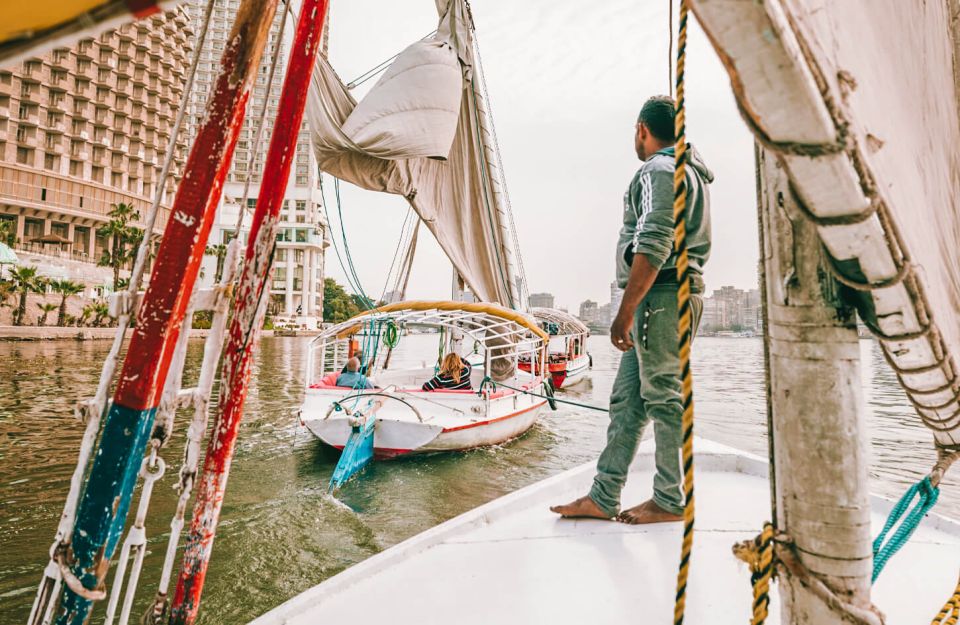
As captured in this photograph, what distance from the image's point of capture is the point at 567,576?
7.20ft

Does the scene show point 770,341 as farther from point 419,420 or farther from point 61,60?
point 61,60

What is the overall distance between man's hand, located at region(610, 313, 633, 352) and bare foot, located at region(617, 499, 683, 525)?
2.84 feet

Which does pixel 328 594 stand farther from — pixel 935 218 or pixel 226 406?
pixel 935 218

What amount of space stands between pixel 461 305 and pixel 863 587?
834cm

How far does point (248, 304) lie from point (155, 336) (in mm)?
375

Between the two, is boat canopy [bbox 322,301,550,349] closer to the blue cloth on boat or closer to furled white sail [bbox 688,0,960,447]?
the blue cloth on boat

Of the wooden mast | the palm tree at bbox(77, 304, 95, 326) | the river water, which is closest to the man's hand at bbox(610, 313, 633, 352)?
the wooden mast

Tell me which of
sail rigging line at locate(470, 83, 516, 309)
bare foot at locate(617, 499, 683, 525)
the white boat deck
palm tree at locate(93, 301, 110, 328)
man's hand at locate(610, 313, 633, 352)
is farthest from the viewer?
palm tree at locate(93, 301, 110, 328)

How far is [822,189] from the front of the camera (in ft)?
2.62

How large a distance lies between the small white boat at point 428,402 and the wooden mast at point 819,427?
21.9 feet

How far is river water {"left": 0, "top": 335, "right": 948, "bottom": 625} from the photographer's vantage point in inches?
193

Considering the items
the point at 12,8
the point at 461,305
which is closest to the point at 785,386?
the point at 12,8

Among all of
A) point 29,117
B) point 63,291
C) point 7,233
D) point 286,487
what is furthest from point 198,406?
point 29,117

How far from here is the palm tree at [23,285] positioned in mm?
32256
